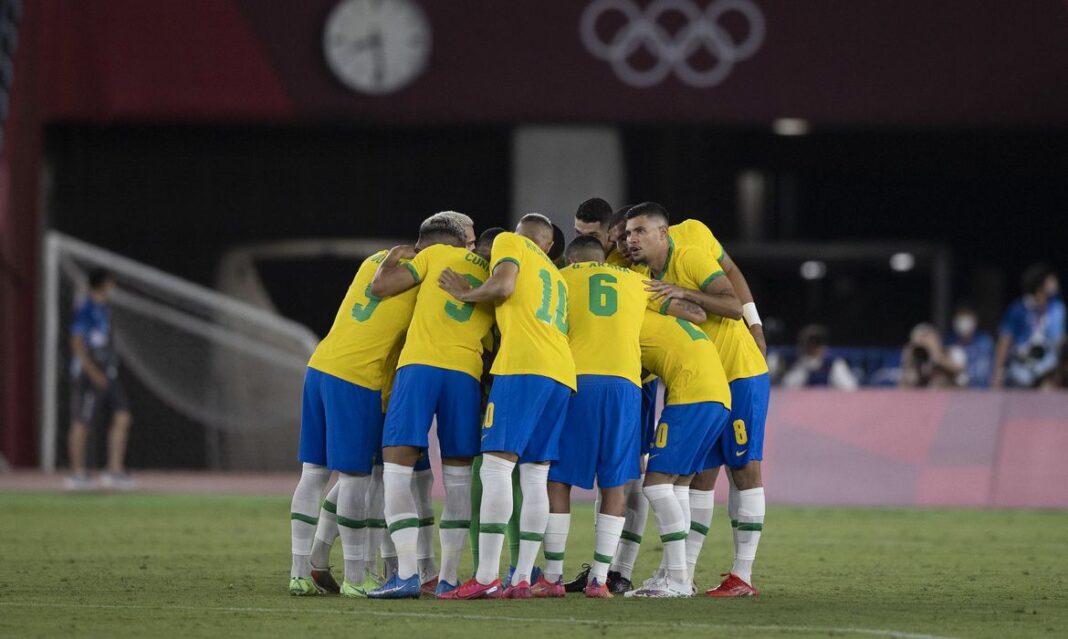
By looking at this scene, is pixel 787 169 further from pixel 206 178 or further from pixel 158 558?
pixel 158 558

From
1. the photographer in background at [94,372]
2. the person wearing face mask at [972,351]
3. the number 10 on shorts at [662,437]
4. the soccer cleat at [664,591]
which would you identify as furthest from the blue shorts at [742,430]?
the person wearing face mask at [972,351]

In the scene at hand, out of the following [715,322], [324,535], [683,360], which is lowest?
[324,535]

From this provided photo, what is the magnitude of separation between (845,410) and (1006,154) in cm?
1220

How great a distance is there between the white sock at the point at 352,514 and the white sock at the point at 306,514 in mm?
154

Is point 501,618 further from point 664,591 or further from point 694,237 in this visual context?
point 694,237

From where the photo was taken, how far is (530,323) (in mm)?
9219

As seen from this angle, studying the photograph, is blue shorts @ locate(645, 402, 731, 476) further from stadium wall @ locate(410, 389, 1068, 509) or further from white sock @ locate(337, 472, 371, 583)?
stadium wall @ locate(410, 389, 1068, 509)

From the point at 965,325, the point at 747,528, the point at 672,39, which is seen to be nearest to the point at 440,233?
the point at 747,528

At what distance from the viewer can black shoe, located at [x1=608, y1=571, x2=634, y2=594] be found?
32.3 ft

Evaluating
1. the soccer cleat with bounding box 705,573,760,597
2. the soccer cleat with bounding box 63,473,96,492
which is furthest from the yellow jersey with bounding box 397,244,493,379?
the soccer cleat with bounding box 63,473,96,492

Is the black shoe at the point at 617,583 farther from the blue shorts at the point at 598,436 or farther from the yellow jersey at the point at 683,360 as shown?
the yellow jersey at the point at 683,360

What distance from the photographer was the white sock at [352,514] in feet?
31.1

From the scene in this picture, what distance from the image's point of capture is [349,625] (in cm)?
812

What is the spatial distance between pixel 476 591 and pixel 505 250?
177cm
